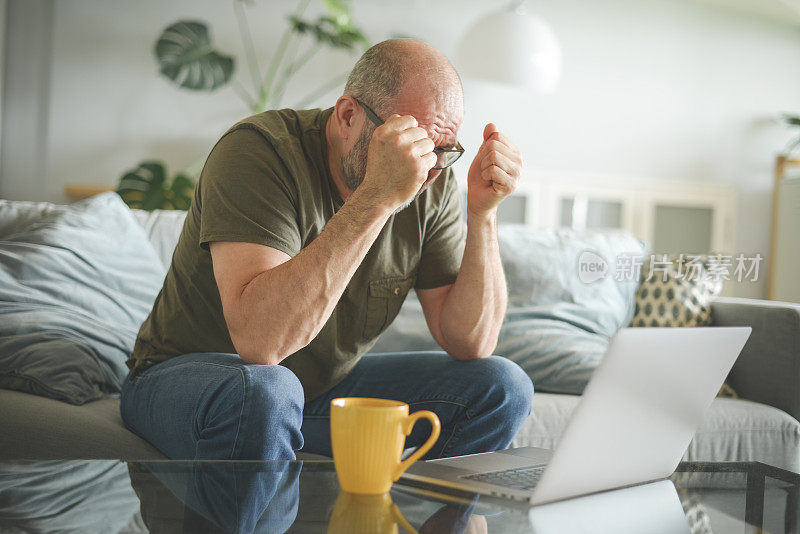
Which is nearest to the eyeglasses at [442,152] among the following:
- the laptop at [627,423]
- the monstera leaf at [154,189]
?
the laptop at [627,423]

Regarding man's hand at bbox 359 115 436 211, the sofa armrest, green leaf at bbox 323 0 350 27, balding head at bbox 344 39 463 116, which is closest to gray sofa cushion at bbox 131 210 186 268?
balding head at bbox 344 39 463 116

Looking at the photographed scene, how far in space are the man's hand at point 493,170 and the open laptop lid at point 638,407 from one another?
0.50m

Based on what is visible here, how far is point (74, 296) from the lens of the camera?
1532mm

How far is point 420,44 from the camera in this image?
1235 mm

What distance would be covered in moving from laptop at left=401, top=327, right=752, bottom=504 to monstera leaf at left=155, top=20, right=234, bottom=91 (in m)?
3.01

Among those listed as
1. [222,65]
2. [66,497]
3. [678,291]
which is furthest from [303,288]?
[222,65]

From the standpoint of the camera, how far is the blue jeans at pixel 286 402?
974mm

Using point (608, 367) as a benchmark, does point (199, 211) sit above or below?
A: above

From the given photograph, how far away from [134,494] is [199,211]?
1.98ft

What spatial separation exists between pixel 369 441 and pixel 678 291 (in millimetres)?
1573

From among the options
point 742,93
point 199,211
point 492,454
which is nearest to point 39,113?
point 199,211

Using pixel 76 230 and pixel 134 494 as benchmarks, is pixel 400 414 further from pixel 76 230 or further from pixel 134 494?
pixel 76 230

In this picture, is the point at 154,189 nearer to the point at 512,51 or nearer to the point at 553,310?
the point at 512,51

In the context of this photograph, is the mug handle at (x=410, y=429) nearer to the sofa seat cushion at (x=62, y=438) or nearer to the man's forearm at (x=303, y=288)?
the man's forearm at (x=303, y=288)
